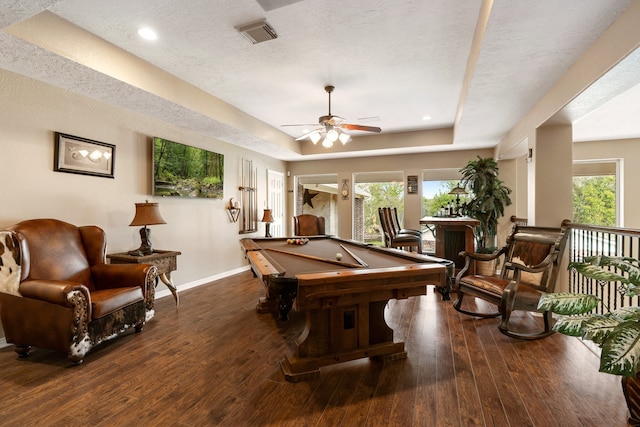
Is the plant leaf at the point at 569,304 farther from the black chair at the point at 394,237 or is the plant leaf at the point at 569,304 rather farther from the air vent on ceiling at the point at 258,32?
the black chair at the point at 394,237

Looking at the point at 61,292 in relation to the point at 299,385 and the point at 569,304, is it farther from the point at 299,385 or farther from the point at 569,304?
the point at 569,304

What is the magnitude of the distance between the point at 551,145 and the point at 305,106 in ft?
10.9

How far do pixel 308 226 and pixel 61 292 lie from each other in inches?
155

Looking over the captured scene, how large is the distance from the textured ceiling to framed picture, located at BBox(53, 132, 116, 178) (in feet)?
1.78

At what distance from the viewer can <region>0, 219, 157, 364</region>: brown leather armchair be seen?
2.32 m

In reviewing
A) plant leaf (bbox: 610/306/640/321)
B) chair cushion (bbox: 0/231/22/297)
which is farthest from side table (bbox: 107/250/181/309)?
plant leaf (bbox: 610/306/640/321)

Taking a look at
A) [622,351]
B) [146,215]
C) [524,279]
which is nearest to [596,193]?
[524,279]

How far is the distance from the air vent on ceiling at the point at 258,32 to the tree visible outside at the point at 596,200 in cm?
657

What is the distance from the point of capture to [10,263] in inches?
97.1

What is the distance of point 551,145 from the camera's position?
3605mm

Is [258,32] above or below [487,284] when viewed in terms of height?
above

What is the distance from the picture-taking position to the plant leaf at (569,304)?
1.64 m

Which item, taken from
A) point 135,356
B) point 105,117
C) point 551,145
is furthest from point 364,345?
point 105,117

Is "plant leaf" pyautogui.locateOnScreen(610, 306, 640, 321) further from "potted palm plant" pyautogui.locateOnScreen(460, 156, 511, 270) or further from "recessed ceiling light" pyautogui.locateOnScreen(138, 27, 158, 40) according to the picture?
"recessed ceiling light" pyautogui.locateOnScreen(138, 27, 158, 40)
